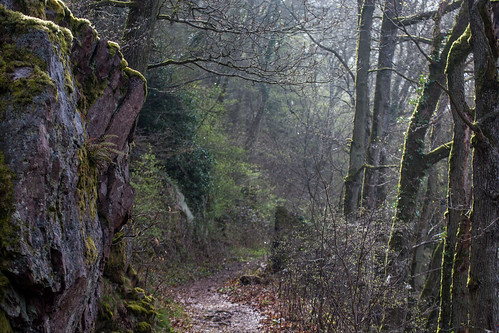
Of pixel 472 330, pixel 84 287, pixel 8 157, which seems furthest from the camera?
pixel 472 330

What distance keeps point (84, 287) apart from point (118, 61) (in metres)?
2.95

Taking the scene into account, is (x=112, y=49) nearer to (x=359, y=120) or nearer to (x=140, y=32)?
(x=140, y=32)

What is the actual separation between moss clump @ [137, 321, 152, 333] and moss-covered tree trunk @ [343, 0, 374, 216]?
802 centimetres

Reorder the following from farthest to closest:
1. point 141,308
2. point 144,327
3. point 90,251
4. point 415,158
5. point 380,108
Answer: point 380,108
point 415,158
point 141,308
point 144,327
point 90,251

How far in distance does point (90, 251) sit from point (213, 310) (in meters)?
6.52

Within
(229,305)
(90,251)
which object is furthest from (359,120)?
(90,251)

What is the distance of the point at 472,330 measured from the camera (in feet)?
17.2

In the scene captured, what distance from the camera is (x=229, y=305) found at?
10766 millimetres

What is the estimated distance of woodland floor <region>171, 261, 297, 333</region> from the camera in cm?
854

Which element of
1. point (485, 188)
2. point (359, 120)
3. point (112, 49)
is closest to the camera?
point (485, 188)

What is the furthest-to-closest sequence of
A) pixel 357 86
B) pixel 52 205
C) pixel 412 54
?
pixel 412 54 < pixel 357 86 < pixel 52 205

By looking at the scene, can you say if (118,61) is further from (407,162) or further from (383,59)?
(383,59)

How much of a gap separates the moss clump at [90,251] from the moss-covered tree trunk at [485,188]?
14.2 ft

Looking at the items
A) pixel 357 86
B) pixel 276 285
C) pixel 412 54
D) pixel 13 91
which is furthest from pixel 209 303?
pixel 412 54
